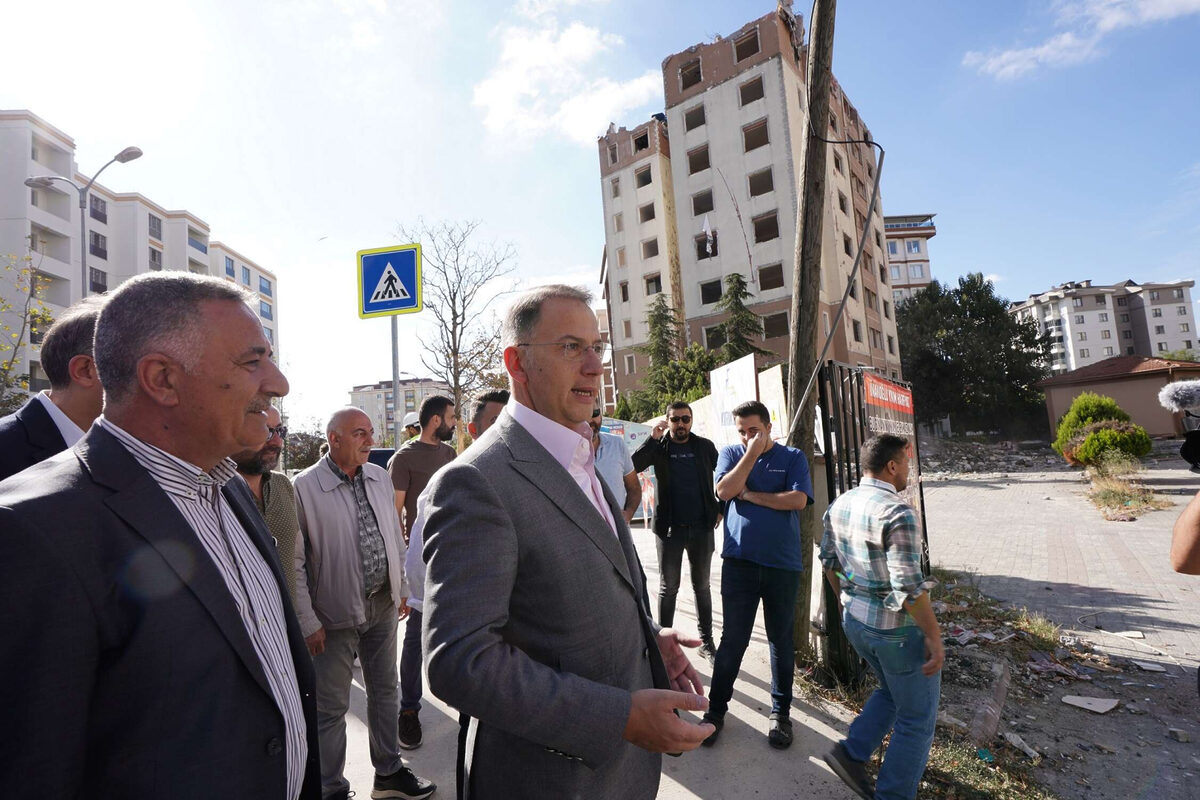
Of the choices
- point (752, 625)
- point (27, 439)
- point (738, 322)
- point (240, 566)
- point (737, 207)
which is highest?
point (737, 207)

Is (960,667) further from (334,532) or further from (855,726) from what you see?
(334,532)

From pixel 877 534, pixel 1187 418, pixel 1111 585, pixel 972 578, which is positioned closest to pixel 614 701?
pixel 877 534

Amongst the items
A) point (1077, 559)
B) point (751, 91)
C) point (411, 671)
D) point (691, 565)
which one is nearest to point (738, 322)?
point (751, 91)

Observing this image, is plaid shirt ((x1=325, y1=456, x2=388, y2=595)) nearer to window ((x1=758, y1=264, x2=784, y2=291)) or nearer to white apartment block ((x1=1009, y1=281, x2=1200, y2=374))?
window ((x1=758, y1=264, x2=784, y2=291))

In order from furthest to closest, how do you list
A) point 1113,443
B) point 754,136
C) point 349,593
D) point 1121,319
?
point 1121,319
point 754,136
point 1113,443
point 349,593

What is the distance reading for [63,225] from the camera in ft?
118

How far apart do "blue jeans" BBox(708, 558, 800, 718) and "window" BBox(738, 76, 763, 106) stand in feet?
114

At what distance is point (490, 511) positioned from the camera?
144cm

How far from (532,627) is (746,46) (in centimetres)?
3926

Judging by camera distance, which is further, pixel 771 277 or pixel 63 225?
pixel 63 225

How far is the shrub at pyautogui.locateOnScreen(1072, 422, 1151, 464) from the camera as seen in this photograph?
59.9 ft

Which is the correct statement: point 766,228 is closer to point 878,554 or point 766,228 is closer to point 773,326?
point 773,326

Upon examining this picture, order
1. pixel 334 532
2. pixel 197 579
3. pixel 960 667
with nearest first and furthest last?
pixel 197 579
pixel 334 532
pixel 960 667

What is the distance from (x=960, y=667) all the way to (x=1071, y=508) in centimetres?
1212
